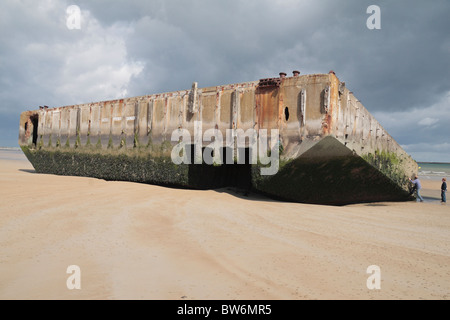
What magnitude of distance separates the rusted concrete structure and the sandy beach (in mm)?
1509

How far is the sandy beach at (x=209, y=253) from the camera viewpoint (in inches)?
70.9

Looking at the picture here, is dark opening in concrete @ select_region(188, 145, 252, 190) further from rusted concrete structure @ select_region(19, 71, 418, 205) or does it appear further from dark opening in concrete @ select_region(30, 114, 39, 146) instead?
dark opening in concrete @ select_region(30, 114, 39, 146)

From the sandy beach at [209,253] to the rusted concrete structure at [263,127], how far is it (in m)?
1.51

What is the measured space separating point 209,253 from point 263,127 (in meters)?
3.96

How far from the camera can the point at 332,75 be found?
551 centimetres

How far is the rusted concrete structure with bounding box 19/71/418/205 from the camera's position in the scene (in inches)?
222

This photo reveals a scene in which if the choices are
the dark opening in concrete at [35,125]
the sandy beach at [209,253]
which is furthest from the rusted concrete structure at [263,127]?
the dark opening in concrete at [35,125]

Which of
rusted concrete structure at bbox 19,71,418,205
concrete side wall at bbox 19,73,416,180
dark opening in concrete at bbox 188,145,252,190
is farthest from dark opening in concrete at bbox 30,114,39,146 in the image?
dark opening in concrete at bbox 188,145,252,190

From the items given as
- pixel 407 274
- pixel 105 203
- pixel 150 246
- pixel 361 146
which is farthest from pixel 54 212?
pixel 361 146

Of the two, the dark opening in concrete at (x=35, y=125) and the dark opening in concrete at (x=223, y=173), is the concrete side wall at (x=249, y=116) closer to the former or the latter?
the dark opening in concrete at (x=223, y=173)

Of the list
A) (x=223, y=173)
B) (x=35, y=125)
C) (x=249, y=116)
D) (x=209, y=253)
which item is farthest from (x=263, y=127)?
(x=35, y=125)

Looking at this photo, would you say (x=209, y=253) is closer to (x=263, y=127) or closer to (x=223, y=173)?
(x=263, y=127)

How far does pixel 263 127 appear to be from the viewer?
6023 millimetres
